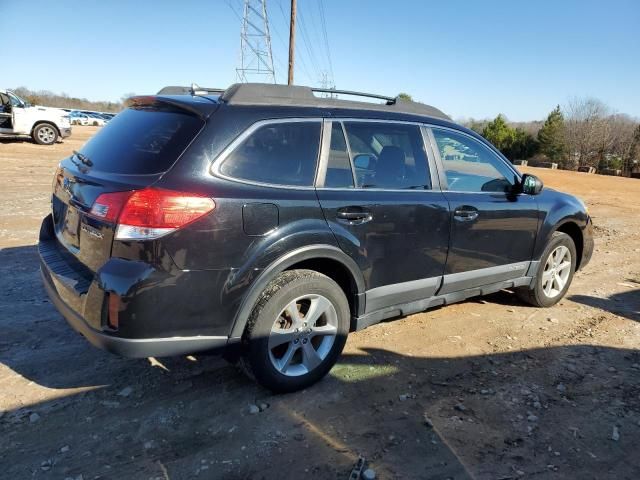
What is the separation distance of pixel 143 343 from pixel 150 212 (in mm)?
700

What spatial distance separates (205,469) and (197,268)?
1.03m

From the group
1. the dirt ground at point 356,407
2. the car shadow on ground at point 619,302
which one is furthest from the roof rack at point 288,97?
the car shadow on ground at point 619,302

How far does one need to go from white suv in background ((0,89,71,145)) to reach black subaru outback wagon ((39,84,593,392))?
17398mm

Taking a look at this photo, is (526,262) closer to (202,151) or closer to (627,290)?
(627,290)

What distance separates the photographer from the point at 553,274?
5.12m

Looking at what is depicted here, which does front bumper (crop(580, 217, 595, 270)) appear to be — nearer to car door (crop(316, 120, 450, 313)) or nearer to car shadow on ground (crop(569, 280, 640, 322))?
car shadow on ground (crop(569, 280, 640, 322))

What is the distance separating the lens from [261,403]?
10.3 ft

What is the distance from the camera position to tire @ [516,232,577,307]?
4930 mm

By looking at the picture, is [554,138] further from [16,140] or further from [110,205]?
[110,205]

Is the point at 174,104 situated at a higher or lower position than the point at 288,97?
lower

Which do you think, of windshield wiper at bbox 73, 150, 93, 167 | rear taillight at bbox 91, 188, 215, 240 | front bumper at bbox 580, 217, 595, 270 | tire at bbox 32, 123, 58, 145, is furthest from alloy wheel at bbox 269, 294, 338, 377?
tire at bbox 32, 123, 58, 145

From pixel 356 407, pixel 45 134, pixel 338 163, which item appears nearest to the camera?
pixel 356 407

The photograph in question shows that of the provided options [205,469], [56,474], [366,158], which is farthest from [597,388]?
[56,474]

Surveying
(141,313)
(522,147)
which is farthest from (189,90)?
(522,147)
